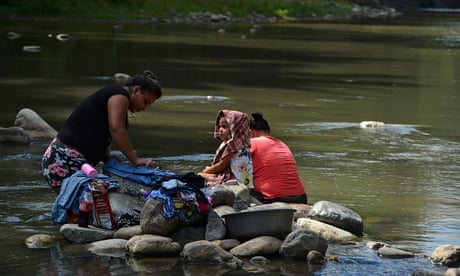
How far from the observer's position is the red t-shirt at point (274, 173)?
10.5 metres

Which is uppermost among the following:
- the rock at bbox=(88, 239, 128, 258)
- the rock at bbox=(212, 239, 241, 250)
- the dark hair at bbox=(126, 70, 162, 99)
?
the dark hair at bbox=(126, 70, 162, 99)

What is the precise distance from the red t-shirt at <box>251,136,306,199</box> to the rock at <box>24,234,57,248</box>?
2385 millimetres

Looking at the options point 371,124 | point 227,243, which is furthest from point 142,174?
point 371,124

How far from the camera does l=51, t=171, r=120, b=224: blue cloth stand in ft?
30.2

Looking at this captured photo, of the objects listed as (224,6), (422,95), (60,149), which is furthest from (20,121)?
(224,6)

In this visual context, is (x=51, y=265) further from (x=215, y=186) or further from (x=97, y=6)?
(x=97, y=6)

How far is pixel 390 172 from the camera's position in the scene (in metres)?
13.1

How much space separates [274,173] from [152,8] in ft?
162

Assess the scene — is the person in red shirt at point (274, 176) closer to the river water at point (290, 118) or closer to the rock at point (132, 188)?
the river water at point (290, 118)

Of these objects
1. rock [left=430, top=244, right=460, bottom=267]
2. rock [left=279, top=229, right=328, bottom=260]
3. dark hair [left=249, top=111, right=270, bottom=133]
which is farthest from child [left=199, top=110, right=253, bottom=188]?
rock [left=430, top=244, right=460, bottom=267]

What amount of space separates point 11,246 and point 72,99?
10717 mm

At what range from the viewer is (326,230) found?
31.0ft

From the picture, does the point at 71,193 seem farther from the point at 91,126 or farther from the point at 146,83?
the point at 146,83

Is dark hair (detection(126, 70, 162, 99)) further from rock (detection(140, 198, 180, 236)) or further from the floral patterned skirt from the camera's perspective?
rock (detection(140, 198, 180, 236))
